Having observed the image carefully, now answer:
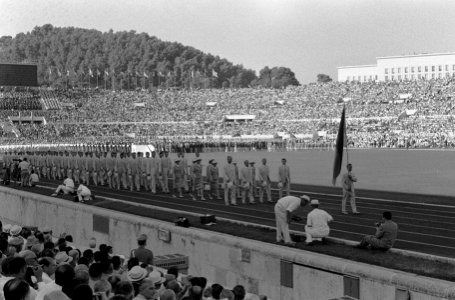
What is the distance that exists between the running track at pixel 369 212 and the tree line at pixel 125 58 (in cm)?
13351

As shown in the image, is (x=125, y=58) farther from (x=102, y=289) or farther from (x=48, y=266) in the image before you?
(x=102, y=289)

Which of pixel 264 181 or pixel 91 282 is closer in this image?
pixel 91 282

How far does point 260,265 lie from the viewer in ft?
41.1

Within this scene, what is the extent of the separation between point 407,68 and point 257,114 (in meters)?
29.9

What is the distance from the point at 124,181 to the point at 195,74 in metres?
133

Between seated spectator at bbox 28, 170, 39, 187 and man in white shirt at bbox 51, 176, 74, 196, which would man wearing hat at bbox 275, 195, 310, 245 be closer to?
man in white shirt at bbox 51, 176, 74, 196

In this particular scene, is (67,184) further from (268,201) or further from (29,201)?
(268,201)

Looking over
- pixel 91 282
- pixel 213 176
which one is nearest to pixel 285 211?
pixel 91 282

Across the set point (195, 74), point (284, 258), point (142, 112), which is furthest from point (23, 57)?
point (284, 258)

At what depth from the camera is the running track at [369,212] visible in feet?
48.6

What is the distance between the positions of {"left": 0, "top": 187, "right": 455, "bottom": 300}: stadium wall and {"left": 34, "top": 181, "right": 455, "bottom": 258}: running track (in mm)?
2735

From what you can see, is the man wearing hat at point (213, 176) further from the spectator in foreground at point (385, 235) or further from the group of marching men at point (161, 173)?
the spectator in foreground at point (385, 235)

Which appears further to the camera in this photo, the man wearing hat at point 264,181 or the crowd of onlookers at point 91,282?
the man wearing hat at point 264,181

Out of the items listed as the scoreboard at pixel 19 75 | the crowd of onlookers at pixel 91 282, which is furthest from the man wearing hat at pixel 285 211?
the scoreboard at pixel 19 75
